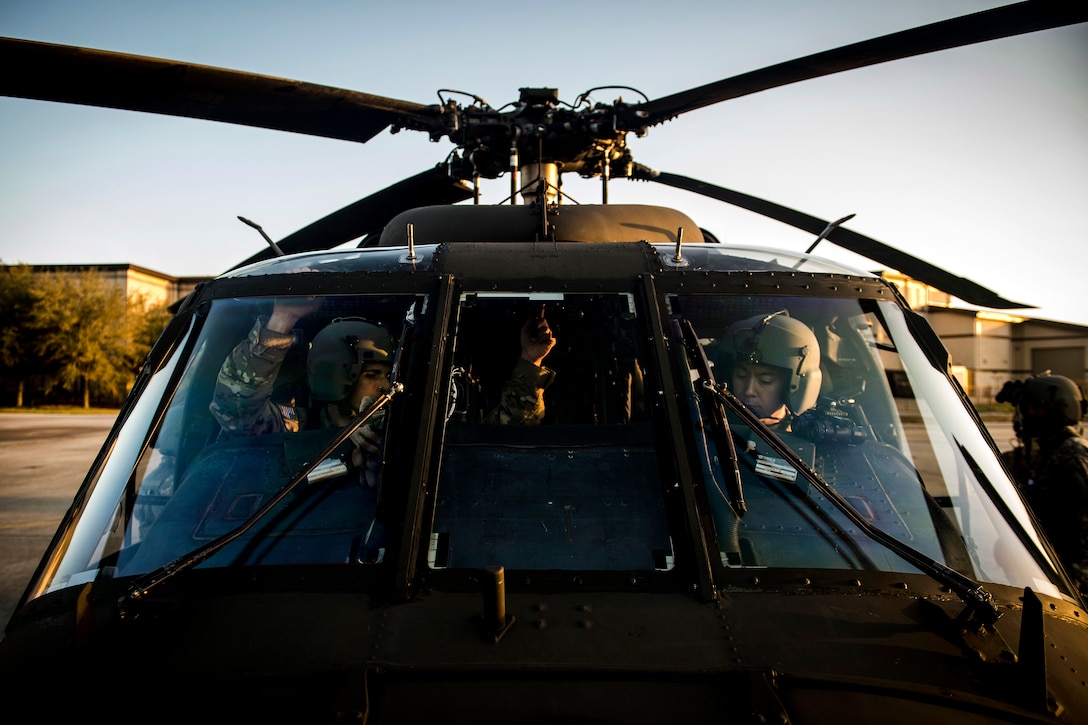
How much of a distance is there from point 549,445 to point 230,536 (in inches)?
40.0

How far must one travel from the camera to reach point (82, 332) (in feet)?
106

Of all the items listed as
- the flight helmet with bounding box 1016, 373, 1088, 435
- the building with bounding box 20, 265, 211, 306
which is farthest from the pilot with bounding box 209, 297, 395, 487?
the building with bounding box 20, 265, 211, 306

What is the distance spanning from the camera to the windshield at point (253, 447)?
82.1 inches

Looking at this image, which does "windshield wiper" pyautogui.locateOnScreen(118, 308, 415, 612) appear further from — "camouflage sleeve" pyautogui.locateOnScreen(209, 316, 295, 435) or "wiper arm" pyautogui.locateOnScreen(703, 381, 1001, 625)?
"wiper arm" pyautogui.locateOnScreen(703, 381, 1001, 625)

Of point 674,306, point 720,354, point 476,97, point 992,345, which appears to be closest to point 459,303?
point 674,306

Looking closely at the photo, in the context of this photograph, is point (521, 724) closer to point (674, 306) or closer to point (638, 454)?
point (638, 454)

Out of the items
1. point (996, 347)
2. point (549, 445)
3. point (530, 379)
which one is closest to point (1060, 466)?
point (530, 379)

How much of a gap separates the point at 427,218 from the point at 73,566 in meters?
2.28

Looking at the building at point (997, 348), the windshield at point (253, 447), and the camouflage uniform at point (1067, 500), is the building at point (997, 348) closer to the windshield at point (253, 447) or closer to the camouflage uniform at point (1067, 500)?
the camouflage uniform at point (1067, 500)

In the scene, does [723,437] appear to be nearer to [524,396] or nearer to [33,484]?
[524,396]

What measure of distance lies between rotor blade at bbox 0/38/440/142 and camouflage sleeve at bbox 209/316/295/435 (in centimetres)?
118

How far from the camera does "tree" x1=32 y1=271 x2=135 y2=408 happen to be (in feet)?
105

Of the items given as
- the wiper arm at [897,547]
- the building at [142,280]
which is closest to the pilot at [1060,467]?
the wiper arm at [897,547]

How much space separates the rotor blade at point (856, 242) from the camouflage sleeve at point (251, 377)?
268 centimetres
